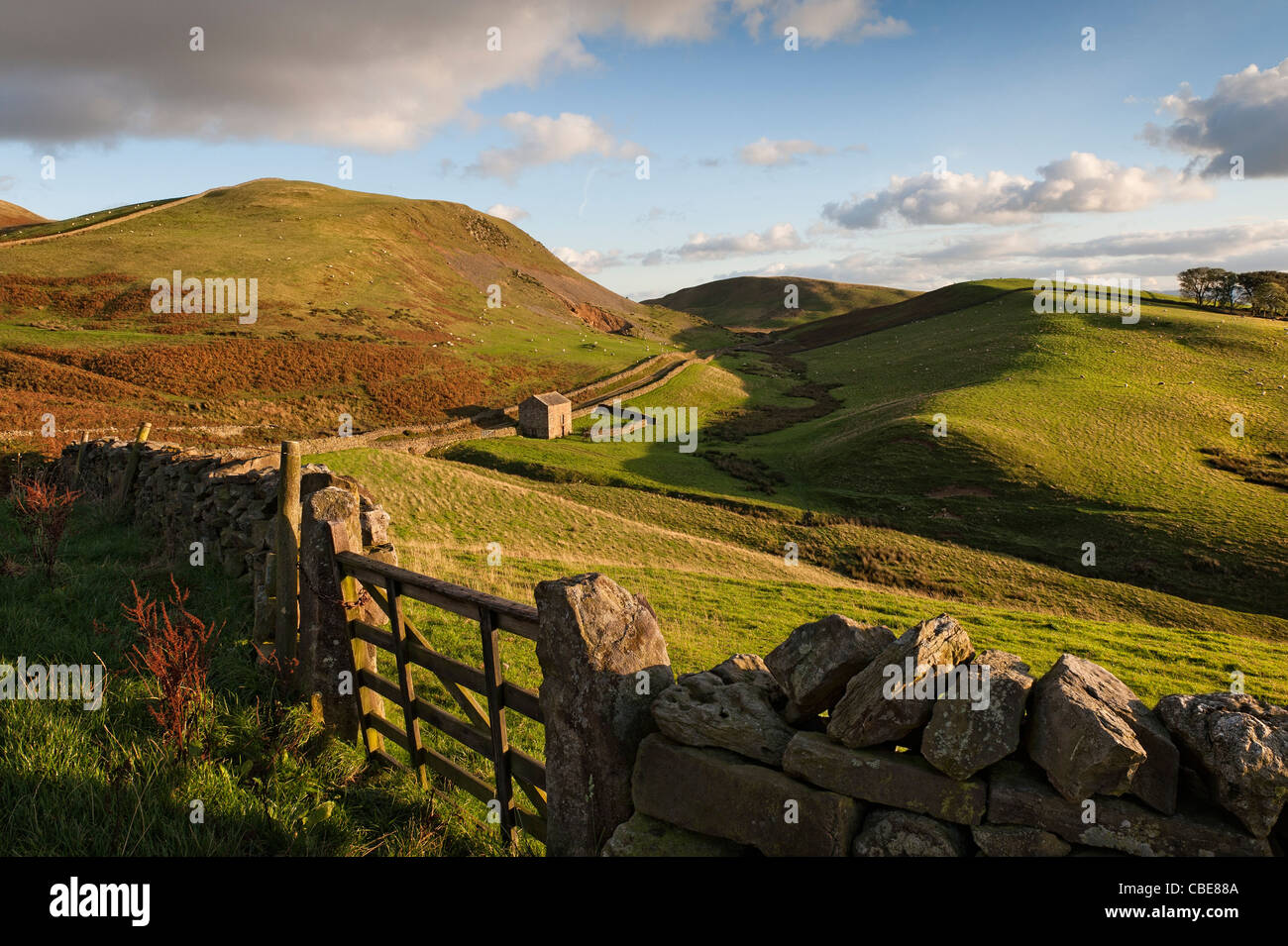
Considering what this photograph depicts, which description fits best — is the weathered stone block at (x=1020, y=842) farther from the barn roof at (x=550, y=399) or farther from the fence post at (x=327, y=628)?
the barn roof at (x=550, y=399)

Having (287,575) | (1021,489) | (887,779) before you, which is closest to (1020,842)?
(887,779)

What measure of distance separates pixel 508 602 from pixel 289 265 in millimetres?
104503

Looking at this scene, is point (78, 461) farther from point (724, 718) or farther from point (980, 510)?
point (980, 510)

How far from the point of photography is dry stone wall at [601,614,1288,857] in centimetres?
428

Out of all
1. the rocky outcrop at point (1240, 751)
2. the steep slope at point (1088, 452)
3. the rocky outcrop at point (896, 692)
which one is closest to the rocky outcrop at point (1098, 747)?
the rocky outcrop at point (1240, 751)

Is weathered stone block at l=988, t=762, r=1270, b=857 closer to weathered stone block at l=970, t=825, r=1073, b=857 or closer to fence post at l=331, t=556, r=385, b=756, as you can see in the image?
weathered stone block at l=970, t=825, r=1073, b=857

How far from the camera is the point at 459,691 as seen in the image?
7.30m

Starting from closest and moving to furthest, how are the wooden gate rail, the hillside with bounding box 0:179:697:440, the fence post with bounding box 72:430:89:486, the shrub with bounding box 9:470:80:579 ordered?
the wooden gate rail → the shrub with bounding box 9:470:80:579 → the fence post with bounding box 72:430:89:486 → the hillside with bounding box 0:179:697:440

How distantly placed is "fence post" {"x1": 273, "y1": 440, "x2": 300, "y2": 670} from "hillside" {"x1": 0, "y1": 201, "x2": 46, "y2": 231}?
18745 cm

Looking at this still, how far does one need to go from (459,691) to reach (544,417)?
51.3m

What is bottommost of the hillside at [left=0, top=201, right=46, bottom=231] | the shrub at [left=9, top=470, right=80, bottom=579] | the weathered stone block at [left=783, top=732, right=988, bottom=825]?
the weathered stone block at [left=783, top=732, right=988, bottom=825]

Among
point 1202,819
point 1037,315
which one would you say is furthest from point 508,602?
point 1037,315

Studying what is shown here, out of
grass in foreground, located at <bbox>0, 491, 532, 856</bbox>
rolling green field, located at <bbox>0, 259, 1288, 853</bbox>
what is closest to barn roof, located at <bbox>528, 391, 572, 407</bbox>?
rolling green field, located at <bbox>0, 259, 1288, 853</bbox>

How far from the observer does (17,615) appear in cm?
1000
